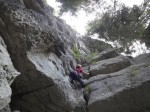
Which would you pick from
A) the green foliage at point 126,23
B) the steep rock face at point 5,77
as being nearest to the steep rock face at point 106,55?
the green foliage at point 126,23

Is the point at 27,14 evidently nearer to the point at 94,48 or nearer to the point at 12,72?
A: the point at 12,72

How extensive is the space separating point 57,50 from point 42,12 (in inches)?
123

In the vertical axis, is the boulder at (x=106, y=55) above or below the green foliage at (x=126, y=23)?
below

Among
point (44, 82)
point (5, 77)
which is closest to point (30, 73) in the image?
point (44, 82)

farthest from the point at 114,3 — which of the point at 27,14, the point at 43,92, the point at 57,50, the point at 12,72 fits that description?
the point at 12,72

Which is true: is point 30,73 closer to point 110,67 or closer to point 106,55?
point 110,67

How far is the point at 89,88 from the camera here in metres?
11.9

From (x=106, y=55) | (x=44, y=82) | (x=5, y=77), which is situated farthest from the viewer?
(x=106, y=55)

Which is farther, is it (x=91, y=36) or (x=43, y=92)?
(x=91, y=36)

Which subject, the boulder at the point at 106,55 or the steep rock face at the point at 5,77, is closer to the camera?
the steep rock face at the point at 5,77

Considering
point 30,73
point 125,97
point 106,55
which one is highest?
point 106,55

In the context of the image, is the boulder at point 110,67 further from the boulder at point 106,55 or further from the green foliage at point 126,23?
the boulder at point 106,55

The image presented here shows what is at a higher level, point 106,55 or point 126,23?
point 126,23

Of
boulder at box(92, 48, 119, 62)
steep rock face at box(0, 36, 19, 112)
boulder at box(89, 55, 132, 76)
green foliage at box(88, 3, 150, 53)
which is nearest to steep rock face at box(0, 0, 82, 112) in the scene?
steep rock face at box(0, 36, 19, 112)
